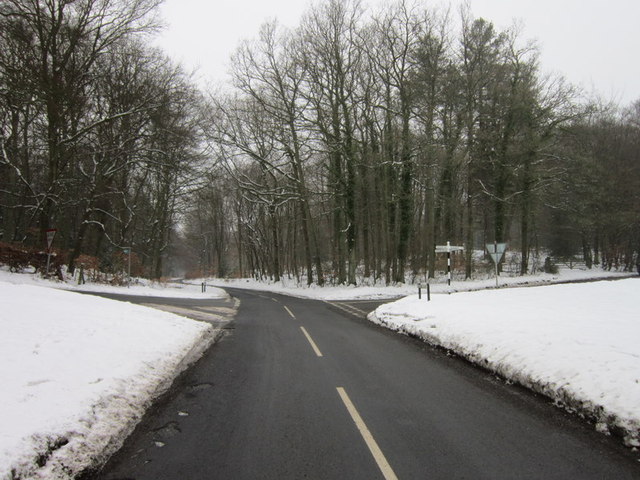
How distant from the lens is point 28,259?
19.3 m

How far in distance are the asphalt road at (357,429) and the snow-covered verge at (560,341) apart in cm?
28

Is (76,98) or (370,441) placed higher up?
(76,98)

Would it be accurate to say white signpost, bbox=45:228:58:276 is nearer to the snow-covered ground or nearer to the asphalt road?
the snow-covered ground

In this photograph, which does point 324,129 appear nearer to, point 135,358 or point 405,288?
point 405,288

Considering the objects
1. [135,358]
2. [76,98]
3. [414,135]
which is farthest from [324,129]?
[135,358]

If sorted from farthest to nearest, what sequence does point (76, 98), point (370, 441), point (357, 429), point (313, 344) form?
point (76, 98) → point (313, 344) → point (357, 429) → point (370, 441)

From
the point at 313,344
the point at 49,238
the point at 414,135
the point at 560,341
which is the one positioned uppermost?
the point at 414,135

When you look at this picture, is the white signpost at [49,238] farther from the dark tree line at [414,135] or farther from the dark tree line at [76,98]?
the dark tree line at [414,135]

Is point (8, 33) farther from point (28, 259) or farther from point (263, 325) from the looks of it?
point (263, 325)

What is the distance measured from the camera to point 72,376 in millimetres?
5027

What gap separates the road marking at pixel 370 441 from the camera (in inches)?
134

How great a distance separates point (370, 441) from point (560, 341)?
4.16 m

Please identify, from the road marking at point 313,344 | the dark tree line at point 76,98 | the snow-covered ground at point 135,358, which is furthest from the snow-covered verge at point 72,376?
the dark tree line at point 76,98

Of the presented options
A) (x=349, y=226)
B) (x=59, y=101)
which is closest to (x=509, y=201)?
(x=349, y=226)
